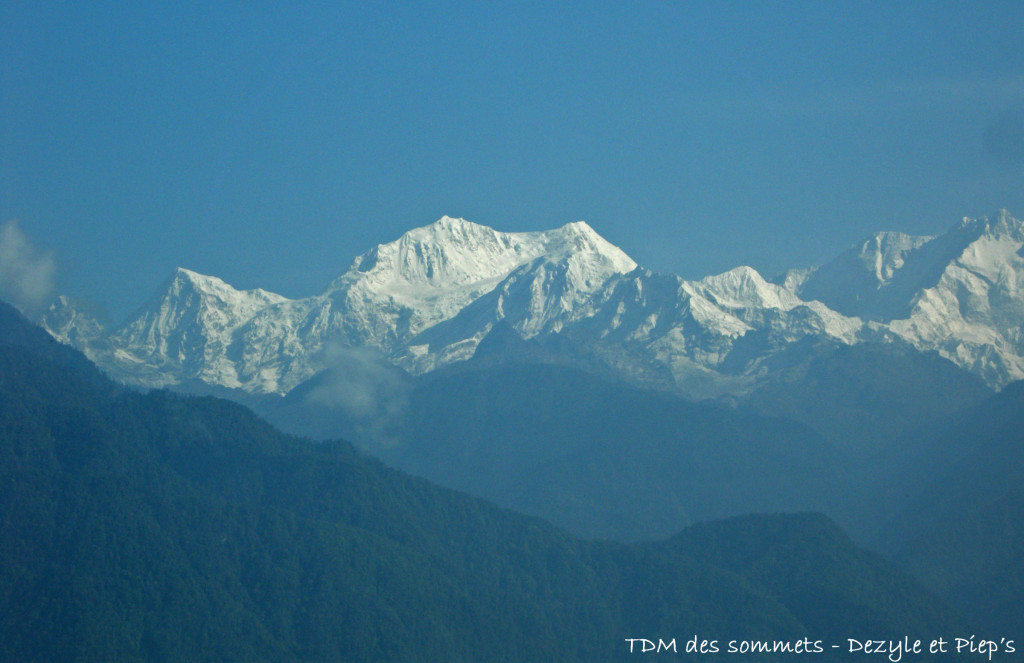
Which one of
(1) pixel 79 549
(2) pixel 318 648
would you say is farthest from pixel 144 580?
(2) pixel 318 648

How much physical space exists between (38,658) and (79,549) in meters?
20.3

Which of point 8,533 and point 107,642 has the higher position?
point 8,533

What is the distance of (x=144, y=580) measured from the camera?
19675 centimetres

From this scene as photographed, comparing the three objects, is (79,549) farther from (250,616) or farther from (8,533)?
(250,616)

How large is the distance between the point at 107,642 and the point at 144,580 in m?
14.3

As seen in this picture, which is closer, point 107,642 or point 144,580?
point 107,642

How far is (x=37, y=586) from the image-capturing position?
7431 inches

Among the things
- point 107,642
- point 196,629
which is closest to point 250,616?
point 196,629

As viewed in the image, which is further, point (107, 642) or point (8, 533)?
point (8, 533)

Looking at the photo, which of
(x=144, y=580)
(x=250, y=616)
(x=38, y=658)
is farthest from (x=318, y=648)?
(x=38, y=658)

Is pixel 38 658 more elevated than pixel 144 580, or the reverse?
pixel 144 580

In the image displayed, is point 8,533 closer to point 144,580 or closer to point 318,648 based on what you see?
point 144,580

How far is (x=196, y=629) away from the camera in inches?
7613

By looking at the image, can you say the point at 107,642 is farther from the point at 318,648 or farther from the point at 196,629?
the point at 318,648
